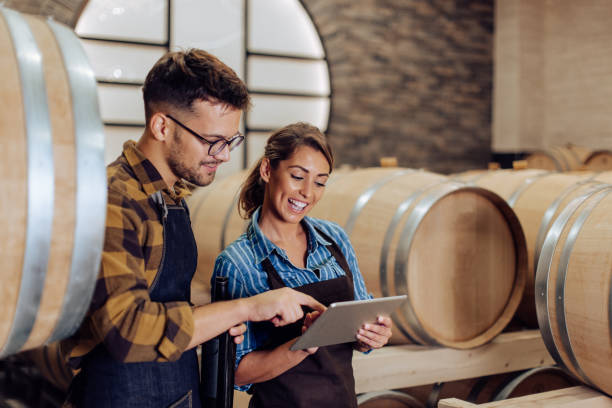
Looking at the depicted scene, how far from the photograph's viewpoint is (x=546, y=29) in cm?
757

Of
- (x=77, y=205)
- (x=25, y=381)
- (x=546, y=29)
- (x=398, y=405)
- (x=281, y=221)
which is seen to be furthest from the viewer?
(x=546, y=29)

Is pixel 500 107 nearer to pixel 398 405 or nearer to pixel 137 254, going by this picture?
pixel 398 405

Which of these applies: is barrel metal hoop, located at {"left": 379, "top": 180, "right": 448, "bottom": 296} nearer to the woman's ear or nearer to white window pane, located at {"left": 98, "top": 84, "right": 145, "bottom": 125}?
the woman's ear

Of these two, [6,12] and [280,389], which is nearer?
[6,12]

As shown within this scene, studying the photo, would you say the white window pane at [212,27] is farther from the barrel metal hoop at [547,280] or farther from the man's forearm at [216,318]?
the man's forearm at [216,318]

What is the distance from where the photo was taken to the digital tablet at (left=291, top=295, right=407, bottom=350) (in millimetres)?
1272

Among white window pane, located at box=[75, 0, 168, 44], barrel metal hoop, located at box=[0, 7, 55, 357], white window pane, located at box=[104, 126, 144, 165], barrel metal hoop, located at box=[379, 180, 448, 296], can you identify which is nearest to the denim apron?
barrel metal hoop, located at box=[0, 7, 55, 357]

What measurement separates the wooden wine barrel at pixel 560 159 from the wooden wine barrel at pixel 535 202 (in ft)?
9.80

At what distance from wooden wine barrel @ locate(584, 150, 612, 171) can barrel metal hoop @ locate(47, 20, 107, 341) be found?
5.96m

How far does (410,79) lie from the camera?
703 centimetres

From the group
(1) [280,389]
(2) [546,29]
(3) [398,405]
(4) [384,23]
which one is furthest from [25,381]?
(2) [546,29]

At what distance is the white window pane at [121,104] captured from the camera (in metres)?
5.52

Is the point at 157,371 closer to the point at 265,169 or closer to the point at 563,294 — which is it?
the point at 265,169

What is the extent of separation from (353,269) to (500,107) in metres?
6.41
